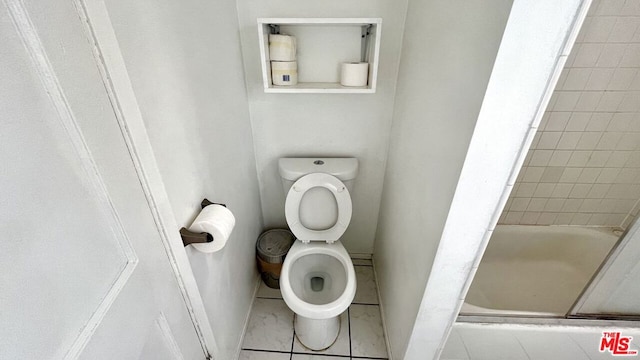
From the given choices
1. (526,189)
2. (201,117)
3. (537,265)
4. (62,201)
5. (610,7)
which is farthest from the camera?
(537,265)

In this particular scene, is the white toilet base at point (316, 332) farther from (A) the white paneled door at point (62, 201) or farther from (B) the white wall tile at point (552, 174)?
(B) the white wall tile at point (552, 174)

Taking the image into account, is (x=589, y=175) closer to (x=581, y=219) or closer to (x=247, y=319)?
(x=581, y=219)

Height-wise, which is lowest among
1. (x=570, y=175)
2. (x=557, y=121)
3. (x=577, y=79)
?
(x=570, y=175)

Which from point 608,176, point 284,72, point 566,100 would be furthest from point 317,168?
point 608,176

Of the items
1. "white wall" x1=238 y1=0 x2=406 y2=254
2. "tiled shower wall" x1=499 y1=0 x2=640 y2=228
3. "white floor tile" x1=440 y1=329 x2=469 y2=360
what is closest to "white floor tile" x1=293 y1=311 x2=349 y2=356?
"white floor tile" x1=440 y1=329 x2=469 y2=360

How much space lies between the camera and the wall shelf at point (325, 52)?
1172 mm

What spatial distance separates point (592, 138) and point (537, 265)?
847 mm

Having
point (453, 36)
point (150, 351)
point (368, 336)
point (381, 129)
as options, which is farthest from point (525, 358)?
point (150, 351)

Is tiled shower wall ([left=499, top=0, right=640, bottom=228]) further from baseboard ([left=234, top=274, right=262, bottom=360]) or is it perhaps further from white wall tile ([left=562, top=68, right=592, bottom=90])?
baseboard ([left=234, top=274, right=262, bottom=360])

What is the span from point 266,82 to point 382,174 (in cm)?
82

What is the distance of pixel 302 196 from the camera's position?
A: 1.43m

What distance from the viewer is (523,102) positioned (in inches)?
24.0

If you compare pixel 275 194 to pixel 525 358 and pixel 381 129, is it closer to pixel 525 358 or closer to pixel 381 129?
pixel 381 129

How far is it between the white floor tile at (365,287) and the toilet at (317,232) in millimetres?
217
